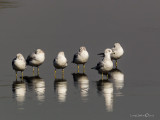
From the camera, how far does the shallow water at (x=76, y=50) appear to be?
904 inches

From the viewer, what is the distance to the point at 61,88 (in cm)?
2712

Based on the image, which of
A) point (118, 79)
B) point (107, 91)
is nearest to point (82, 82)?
point (118, 79)

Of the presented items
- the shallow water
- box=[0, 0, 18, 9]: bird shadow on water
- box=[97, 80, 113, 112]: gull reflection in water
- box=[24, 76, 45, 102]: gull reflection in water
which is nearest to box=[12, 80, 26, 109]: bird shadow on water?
the shallow water

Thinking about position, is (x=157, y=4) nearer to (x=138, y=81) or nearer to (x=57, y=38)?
(x=57, y=38)

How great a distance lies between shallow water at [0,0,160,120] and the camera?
22969 millimetres

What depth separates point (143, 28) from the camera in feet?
163

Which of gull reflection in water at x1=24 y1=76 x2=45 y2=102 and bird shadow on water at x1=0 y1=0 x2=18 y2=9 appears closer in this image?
gull reflection in water at x1=24 y1=76 x2=45 y2=102

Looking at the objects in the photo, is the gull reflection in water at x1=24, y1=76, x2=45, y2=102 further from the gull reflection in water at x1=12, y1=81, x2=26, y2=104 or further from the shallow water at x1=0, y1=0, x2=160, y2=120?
the gull reflection in water at x1=12, y1=81, x2=26, y2=104

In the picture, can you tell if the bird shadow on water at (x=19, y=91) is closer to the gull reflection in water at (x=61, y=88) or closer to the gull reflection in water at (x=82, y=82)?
the gull reflection in water at (x=61, y=88)

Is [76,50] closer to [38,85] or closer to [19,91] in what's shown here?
[38,85]

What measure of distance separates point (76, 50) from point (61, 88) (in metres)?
11.3

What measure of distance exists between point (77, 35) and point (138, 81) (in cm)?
1729

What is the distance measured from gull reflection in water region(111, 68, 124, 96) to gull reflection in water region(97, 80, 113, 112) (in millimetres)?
291

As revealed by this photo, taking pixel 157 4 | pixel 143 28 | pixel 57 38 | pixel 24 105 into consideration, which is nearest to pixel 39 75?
pixel 24 105
